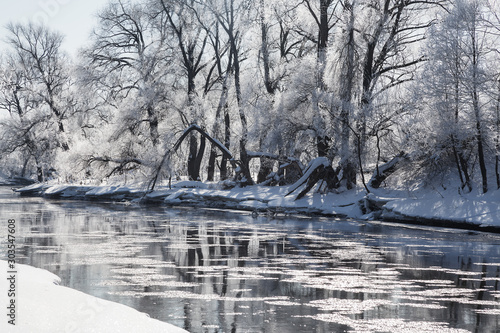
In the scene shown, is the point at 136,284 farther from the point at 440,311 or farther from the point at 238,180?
the point at 238,180

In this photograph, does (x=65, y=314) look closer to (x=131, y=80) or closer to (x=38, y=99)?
(x=131, y=80)

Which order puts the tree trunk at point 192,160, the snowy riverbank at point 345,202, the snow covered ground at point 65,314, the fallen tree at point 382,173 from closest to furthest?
the snow covered ground at point 65,314
the snowy riverbank at point 345,202
the fallen tree at point 382,173
the tree trunk at point 192,160

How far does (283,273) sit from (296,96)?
17751mm

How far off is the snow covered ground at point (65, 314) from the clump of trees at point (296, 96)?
17029 millimetres

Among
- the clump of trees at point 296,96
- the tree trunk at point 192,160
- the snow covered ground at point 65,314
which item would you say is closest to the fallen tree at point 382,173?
the clump of trees at point 296,96

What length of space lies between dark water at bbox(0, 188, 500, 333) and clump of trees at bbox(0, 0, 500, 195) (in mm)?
5765

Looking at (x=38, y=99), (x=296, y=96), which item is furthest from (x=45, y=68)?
(x=296, y=96)

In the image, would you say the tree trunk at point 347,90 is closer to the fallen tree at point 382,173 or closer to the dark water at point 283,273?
the fallen tree at point 382,173

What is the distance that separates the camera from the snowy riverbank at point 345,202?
19141mm

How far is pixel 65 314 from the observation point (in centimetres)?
585

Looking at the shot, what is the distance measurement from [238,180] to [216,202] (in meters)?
2.54

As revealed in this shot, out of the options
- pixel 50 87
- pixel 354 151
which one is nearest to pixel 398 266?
pixel 354 151

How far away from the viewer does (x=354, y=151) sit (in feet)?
83.7

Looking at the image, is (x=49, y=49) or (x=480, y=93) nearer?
(x=480, y=93)
